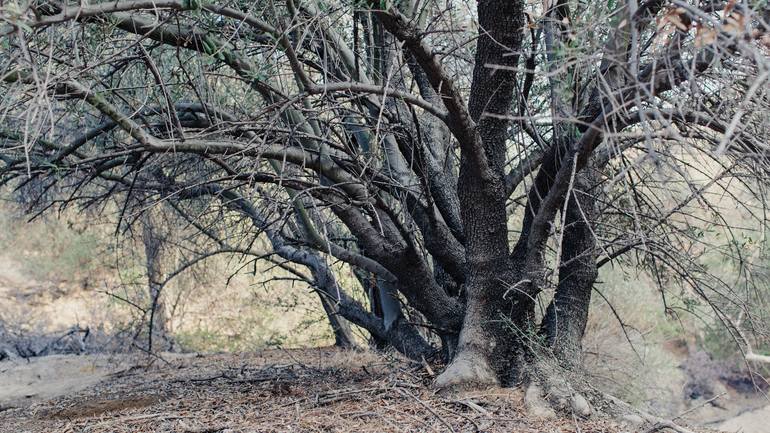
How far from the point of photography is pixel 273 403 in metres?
5.20

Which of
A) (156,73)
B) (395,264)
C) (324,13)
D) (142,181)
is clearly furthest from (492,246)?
(142,181)

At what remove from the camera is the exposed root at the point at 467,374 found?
4973 millimetres

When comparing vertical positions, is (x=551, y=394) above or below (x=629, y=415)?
above

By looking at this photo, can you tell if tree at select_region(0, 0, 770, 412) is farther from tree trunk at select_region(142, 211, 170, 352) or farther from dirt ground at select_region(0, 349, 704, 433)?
tree trunk at select_region(142, 211, 170, 352)

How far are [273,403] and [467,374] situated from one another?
4.57ft


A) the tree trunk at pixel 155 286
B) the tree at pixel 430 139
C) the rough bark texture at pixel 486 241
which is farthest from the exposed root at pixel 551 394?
the tree trunk at pixel 155 286

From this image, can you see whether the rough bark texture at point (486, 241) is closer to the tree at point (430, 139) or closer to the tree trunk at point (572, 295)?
the tree at point (430, 139)

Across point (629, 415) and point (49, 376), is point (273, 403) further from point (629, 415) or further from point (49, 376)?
point (49, 376)

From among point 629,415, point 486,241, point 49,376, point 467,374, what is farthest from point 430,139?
point 49,376

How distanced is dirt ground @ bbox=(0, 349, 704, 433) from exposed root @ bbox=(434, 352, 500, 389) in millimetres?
88

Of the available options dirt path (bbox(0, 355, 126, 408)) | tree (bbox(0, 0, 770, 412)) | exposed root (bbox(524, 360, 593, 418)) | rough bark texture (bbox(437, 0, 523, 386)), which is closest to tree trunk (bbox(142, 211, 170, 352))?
dirt path (bbox(0, 355, 126, 408))

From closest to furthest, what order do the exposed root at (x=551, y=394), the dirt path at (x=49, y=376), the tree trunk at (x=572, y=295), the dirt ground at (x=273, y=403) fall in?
1. the dirt ground at (x=273, y=403)
2. the exposed root at (x=551, y=394)
3. the tree trunk at (x=572, y=295)
4. the dirt path at (x=49, y=376)

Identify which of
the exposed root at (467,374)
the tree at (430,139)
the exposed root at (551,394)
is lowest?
the exposed root at (551,394)

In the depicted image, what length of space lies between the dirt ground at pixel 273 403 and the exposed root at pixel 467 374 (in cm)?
9
